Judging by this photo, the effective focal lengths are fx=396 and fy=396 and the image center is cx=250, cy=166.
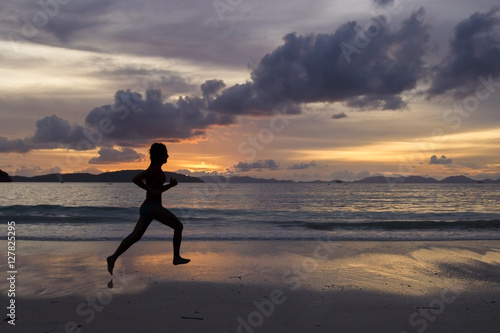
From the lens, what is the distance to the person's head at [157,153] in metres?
6.43

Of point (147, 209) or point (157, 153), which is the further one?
point (157, 153)

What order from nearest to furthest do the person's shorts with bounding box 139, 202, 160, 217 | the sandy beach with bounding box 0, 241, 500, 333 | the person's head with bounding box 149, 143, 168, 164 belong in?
the sandy beach with bounding box 0, 241, 500, 333, the person's shorts with bounding box 139, 202, 160, 217, the person's head with bounding box 149, 143, 168, 164

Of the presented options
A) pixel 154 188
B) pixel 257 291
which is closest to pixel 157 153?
pixel 154 188

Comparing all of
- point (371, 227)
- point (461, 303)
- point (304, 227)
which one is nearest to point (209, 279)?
point (461, 303)

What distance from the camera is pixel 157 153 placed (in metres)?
6.44

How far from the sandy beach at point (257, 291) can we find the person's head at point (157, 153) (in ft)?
7.56

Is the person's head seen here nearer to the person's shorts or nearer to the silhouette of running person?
the silhouette of running person

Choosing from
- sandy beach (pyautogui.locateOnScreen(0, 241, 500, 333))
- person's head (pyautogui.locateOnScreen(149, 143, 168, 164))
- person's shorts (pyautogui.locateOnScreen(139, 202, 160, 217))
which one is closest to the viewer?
sandy beach (pyautogui.locateOnScreen(0, 241, 500, 333))

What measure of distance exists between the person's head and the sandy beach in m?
2.30

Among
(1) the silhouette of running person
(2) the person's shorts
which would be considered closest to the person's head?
(1) the silhouette of running person

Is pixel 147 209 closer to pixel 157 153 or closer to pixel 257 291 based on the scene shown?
pixel 157 153

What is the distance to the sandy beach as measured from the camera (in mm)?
5516

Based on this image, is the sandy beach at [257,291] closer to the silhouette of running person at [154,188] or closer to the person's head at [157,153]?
the silhouette of running person at [154,188]

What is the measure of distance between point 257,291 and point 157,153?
305 cm
